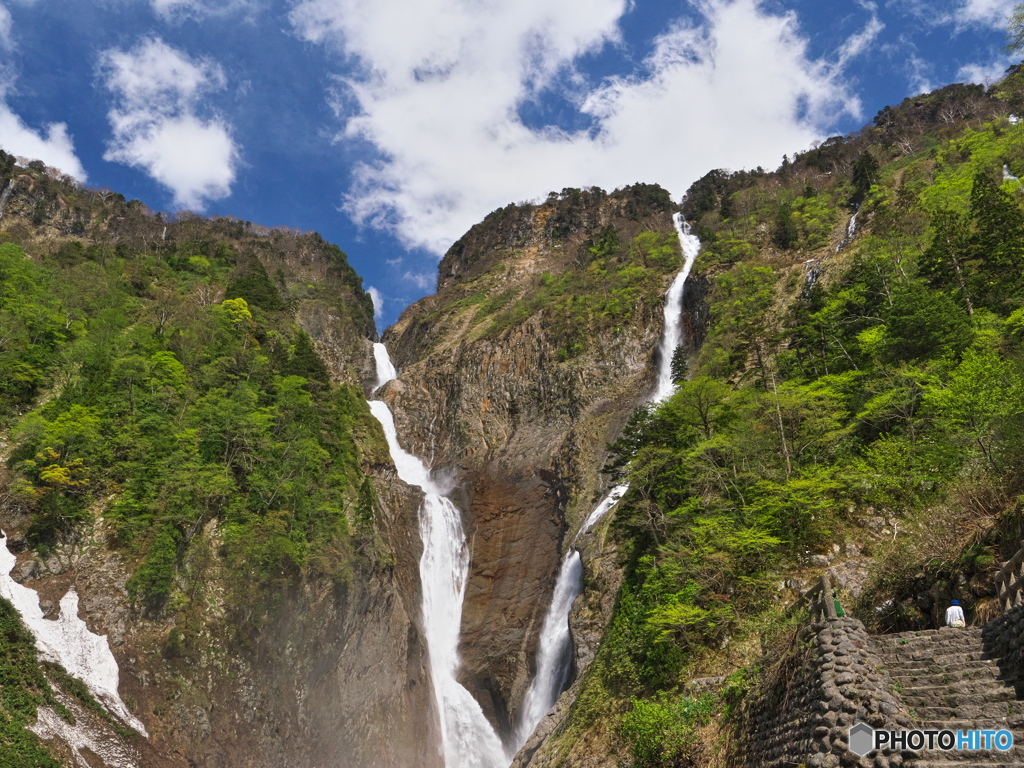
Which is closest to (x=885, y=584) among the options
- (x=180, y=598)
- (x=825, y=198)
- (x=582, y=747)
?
(x=582, y=747)

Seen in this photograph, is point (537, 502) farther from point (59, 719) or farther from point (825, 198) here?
point (825, 198)

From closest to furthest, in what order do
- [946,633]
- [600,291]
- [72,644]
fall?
[946,633] < [72,644] < [600,291]

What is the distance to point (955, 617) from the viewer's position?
9.70m

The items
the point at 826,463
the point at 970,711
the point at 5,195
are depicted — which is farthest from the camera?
the point at 5,195

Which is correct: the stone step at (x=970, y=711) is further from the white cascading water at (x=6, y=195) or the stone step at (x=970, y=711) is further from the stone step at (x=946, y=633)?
the white cascading water at (x=6, y=195)

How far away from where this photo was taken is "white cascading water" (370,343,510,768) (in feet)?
102

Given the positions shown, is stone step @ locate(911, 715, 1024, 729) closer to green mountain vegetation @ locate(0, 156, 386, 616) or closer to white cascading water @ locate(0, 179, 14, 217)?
green mountain vegetation @ locate(0, 156, 386, 616)

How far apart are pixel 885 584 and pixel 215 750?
23242 millimetres

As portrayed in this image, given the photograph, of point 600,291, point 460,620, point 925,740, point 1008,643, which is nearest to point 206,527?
point 460,620

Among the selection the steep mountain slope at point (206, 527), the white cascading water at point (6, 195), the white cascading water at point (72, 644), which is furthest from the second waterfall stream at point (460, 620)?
the white cascading water at point (6, 195)

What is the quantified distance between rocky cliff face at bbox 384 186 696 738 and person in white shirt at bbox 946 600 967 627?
58.2 feet

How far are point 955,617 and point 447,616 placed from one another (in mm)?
30616

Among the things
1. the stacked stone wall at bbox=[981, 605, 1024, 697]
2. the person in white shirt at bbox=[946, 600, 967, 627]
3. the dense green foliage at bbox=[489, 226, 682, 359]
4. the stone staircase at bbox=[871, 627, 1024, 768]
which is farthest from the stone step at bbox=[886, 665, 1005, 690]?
the dense green foliage at bbox=[489, 226, 682, 359]

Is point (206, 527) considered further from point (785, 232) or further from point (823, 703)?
point (785, 232)
